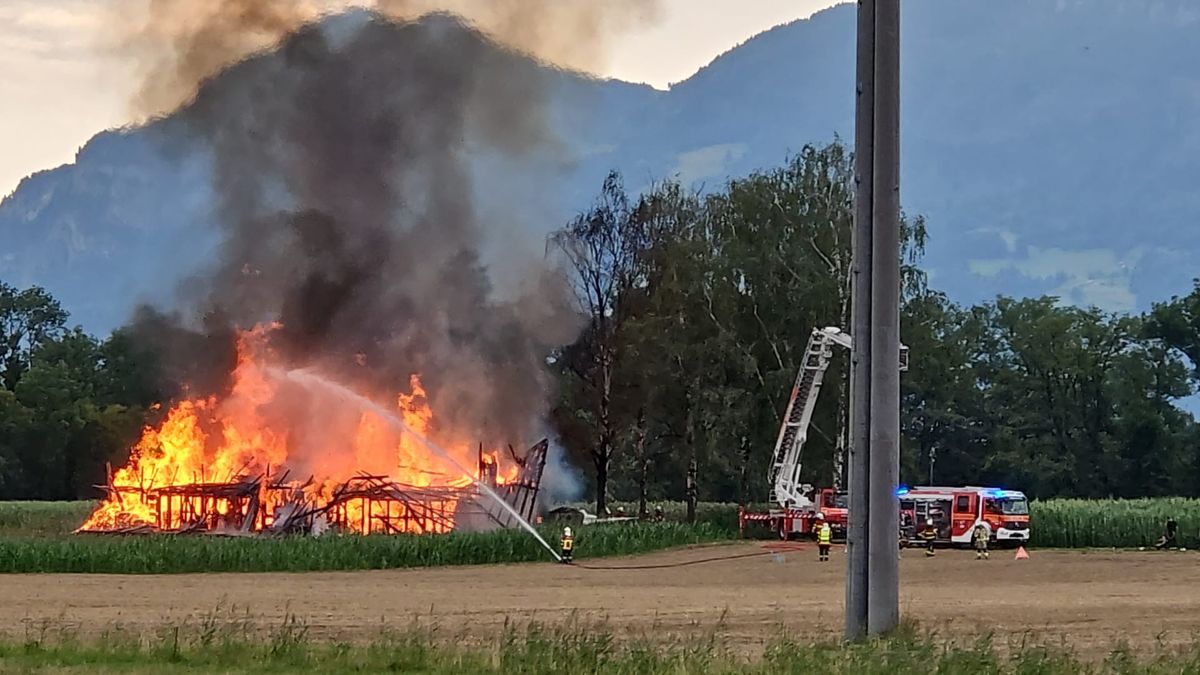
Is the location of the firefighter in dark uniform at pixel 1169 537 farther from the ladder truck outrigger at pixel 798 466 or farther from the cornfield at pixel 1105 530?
the ladder truck outrigger at pixel 798 466

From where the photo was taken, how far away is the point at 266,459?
167ft

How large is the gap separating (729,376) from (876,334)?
1694 inches

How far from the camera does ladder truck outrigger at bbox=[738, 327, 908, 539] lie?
52.3 metres

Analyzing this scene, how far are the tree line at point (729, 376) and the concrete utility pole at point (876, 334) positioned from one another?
132 feet

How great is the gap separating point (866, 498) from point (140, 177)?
10028 centimetres

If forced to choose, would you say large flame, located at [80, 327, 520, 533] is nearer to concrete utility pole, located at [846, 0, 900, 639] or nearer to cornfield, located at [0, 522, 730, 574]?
cornfield, located at [0, 522, 730, 574]

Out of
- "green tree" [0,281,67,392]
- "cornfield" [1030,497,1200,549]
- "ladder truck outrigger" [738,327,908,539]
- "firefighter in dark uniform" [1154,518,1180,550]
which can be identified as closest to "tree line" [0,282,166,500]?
"green tree" [0,281,67,392]

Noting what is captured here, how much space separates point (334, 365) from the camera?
5500 cm

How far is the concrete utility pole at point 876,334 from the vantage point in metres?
17.8

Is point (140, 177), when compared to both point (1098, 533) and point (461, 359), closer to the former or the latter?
point (461, 359)

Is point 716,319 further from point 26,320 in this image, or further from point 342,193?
point 26,320

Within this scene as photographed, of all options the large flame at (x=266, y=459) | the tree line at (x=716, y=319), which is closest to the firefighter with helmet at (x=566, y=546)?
the large flame at (x=266, y=459)

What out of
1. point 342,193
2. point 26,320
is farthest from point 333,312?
point 26,320

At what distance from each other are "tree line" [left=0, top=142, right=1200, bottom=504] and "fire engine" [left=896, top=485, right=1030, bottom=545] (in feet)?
19.1
